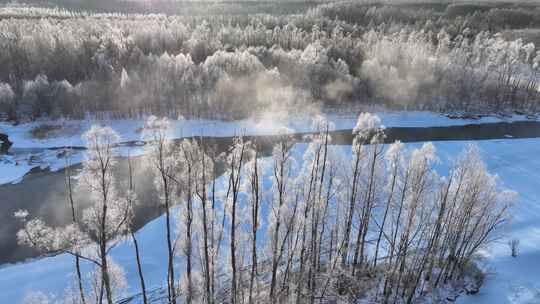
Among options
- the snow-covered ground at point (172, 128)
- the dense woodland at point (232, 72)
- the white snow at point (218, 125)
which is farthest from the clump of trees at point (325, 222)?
the dense woodland at point (232, 72)

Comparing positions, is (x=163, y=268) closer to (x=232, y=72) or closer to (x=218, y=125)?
(x=218, y=125)

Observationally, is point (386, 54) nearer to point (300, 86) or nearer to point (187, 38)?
point (300, 86)

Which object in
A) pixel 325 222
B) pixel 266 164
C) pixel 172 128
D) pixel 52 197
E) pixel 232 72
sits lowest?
pixel 52 197

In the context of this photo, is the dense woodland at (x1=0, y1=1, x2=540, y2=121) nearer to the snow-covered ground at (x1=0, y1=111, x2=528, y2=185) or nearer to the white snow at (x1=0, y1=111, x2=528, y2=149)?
the white snow at (x1=0, y1=111, x2=528, y2=149)

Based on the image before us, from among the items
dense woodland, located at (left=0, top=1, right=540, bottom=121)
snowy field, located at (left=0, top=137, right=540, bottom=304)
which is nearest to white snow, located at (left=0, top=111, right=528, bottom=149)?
dense woodland, located at (left=0, top=1, right=540, bottom=121)

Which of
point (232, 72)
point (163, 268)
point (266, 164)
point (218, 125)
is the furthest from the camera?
point (232, 72)

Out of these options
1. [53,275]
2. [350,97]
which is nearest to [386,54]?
[350,97]

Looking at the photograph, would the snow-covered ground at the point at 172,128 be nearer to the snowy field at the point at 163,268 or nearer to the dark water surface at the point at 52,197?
the dark water surface at the point at 52,197

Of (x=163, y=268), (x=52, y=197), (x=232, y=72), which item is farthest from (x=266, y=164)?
(x=232, y=72)
